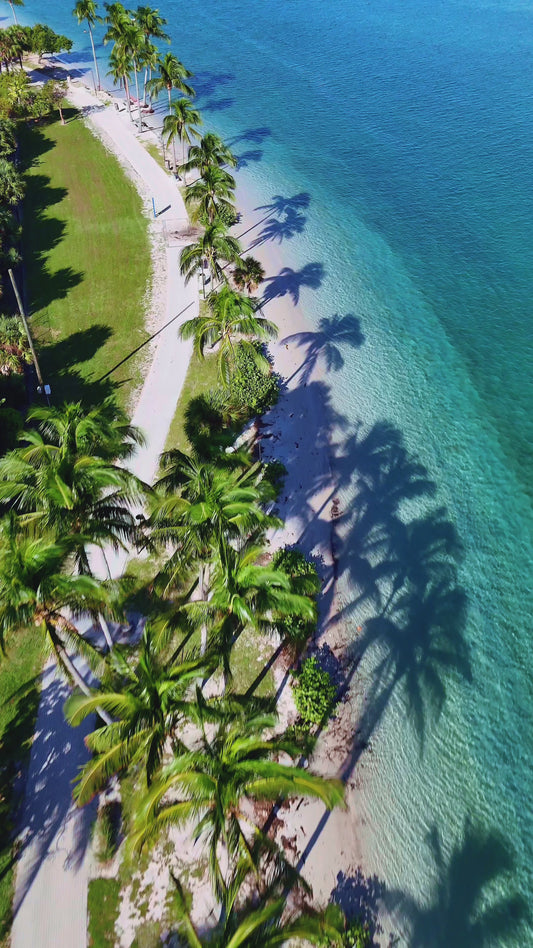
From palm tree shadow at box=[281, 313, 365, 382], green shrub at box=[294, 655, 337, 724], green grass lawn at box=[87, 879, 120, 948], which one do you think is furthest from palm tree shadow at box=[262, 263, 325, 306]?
green grass lawn at box=[87, 879, 120, 948]

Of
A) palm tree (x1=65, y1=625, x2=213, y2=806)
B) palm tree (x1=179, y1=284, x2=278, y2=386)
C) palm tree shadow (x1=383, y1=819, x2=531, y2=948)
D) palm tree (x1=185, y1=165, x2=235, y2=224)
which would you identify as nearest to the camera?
palm tree (x1=65, y1=625, x2=213, y2=806)

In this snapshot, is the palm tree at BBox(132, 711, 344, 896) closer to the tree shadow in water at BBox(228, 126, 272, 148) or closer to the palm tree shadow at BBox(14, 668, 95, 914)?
the palm tree shadow at BBox(14, 668, 95, 914)

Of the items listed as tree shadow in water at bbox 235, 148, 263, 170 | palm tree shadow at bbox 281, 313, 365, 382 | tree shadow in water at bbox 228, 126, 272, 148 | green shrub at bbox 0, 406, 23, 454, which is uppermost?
tree shadow in water at bbox 228, 126, 272, 148

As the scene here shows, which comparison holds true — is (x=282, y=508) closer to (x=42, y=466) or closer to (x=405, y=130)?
(x=42, y=466)

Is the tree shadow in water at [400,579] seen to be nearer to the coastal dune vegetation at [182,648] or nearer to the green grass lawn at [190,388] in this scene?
the coastal dune vegetation at [182,648]

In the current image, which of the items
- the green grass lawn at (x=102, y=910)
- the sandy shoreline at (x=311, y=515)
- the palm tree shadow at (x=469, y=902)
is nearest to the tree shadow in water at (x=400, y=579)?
the sandy shoreline at (x=311, y=515)

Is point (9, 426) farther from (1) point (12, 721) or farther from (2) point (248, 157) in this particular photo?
(2) point (248, 157)
